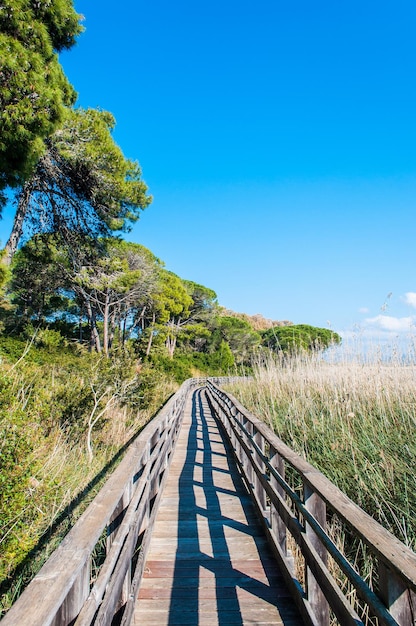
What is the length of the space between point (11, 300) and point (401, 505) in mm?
26113

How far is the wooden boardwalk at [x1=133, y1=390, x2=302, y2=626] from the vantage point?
2305 millimetres

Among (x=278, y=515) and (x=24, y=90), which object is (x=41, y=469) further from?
(x=24, y=90)

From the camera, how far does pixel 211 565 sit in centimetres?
292

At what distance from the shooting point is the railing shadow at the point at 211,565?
2.36m

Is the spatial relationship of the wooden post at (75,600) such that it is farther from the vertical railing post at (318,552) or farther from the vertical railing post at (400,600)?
the vertical railing post at (318,552)

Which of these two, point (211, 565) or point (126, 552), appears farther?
point (211, 565)

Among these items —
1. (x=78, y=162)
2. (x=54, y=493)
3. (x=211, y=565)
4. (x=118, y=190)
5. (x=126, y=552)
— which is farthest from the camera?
(x=118, y=190)

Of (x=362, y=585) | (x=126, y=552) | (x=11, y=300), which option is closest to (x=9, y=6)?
(x=126, y=552)

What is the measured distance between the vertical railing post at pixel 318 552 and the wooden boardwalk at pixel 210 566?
263 millimetres

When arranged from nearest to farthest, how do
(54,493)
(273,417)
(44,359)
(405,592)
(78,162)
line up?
(405,592) → (54,493) → (273,417) → (78,162) → (44,359)

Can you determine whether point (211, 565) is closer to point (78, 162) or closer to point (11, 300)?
point (78, 162)

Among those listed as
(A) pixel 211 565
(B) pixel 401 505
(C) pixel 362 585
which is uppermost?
(C) pixel 362 585

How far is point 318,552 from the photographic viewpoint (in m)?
2.16

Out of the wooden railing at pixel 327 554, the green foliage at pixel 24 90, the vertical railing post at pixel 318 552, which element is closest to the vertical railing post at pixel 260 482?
the wooden railing at pixel 327 554
